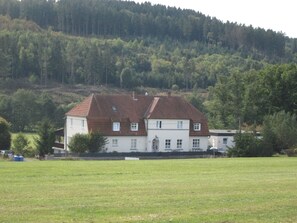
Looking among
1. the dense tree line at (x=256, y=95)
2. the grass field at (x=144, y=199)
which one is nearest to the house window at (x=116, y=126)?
the dense tree line at (x=256, y=95)

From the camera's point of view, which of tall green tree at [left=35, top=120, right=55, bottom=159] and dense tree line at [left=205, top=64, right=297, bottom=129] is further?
dense tree line at [left=205, top=64, right=297, bottom=129]

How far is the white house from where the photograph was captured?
68.0m

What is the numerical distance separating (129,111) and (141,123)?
191 cm

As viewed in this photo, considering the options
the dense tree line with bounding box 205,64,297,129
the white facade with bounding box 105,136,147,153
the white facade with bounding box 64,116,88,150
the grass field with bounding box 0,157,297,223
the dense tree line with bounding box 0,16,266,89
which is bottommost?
the grass field with bounding box 0,157,297,223

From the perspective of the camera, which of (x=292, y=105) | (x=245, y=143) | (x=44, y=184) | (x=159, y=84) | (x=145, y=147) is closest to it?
(x=44, y=184)

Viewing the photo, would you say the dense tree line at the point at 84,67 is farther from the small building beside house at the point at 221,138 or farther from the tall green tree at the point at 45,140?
the tall green tree at the point at 45,140

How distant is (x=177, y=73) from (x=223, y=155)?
106 m

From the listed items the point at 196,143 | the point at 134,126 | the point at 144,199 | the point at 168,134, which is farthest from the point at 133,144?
the point at 144,199

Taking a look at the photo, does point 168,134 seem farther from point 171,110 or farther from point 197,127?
point 197,127

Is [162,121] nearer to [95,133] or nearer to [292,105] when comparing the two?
[95,133]

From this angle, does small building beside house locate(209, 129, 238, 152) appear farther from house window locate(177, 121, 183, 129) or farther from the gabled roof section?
house window locate(177, 121, 183, 129)

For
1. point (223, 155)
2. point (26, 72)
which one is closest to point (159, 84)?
point (26, 72)

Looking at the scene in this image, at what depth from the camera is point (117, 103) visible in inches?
2810

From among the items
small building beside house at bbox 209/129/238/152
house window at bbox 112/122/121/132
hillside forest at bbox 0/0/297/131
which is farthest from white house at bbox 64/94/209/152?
hillside forest at bbox 0/0/297/131
